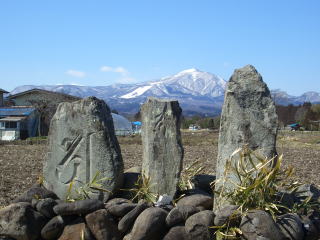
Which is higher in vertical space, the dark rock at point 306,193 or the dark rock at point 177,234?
the dark rock at point 306,193

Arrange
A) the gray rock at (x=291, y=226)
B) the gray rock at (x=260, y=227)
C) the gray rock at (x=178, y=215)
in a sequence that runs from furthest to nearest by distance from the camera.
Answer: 1. the gray rock at (x=178, y=215)
2. the gray rock at (x=291, y=226)
3. the gray rock at (x=260, y=227)

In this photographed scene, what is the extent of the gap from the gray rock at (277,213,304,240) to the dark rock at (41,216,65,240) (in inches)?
140

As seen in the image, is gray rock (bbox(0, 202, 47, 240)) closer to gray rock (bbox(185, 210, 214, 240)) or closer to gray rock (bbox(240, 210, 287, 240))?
gray rock (bbox(185, 210, 214, 240))

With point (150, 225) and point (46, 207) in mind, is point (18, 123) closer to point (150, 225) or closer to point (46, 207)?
point (46, 207)

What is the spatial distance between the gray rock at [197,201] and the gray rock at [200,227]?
948 mm

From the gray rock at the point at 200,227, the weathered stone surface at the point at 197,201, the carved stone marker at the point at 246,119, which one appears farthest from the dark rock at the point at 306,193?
the gray rock at the point at 200,227

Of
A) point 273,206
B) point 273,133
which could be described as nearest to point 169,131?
point 273,133

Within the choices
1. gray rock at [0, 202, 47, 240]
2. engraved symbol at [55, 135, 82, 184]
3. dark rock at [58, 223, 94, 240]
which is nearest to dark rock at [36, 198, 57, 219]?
gray rock at [0, 202, 47, 240]

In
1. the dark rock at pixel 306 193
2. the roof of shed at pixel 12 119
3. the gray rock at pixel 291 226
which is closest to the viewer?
the gray rock at pixel 291 226

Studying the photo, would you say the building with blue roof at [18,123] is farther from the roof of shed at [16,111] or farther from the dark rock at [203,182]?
the dark rock at [203,182]

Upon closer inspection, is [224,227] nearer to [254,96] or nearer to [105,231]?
[105,231]

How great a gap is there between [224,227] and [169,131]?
239cm

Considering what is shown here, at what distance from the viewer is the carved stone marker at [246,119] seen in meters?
7.66

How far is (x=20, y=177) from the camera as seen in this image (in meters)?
14.3
